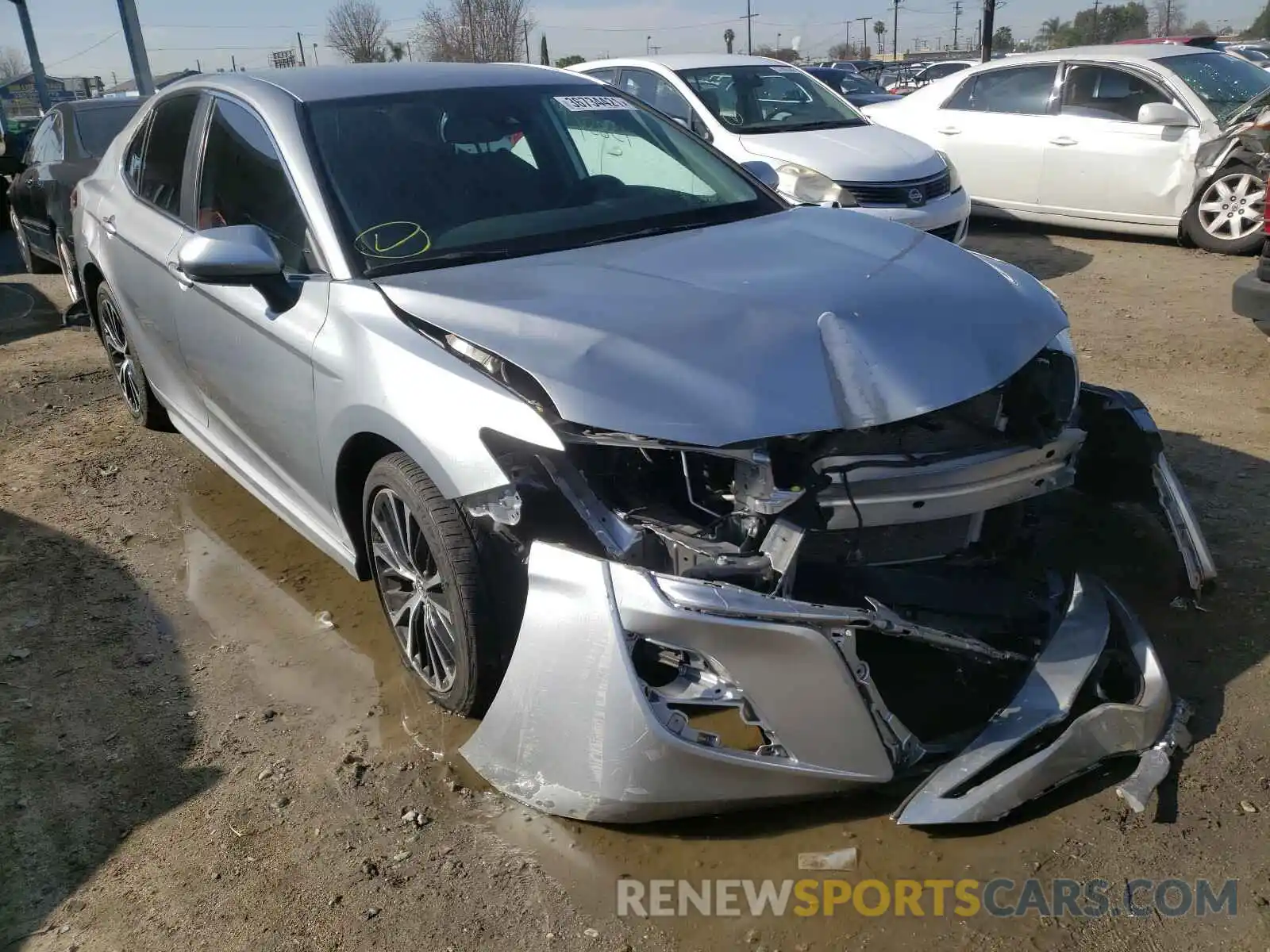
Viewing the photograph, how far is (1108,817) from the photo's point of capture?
8.18ft

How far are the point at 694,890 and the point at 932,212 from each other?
624 centimetres

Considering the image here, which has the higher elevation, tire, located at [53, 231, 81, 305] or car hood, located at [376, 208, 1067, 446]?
car hood, located at [376, 208, 1067, 446]

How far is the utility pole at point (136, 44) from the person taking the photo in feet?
59.2

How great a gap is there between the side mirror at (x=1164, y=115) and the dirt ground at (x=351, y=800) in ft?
14.6

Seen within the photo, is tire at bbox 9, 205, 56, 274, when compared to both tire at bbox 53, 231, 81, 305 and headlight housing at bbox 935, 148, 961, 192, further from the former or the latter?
headlight housing at bbox 935, 148, 961, 192

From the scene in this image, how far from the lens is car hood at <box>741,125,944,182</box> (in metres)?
7.59

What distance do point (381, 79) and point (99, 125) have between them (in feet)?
21.2

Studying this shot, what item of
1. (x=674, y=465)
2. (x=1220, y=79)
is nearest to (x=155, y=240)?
(x=674, y=465)

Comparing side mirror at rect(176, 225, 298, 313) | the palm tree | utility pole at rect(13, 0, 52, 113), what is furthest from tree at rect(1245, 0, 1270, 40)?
side mirror at rect(176, 225, 298, 313)

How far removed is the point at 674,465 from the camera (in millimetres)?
2678

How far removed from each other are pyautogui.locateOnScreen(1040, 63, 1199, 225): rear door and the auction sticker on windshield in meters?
5.90

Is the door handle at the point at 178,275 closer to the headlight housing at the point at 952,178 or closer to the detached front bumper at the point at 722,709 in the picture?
the detached front bumper at the point at 722,709

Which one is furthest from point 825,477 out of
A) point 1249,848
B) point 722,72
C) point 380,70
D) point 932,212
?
point 722,72

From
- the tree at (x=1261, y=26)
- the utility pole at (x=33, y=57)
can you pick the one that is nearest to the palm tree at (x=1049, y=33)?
the tree at (x=1261, y=26)
